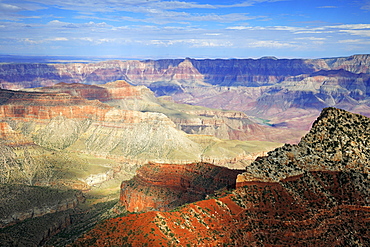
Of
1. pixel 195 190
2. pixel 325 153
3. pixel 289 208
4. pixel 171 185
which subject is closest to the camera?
pixel 289 208

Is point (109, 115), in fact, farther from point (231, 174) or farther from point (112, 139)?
point (231, 174)

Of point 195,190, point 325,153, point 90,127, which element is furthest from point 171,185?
point 90,127

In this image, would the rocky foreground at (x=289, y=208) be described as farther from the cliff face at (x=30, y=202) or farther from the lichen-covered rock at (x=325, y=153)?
the cliff face at (x=30, y=202)

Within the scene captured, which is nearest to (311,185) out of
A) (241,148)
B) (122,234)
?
(122,234)

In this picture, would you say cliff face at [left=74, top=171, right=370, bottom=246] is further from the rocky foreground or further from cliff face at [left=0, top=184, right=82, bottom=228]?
cliff face at [left=0, top=184, right=82, bottom=228]

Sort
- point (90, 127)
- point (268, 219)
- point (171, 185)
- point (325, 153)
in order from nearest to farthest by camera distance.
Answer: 1. point (268, 219)
2. point (325, 153)
3. point (171, 185)
4. point (90, 127)

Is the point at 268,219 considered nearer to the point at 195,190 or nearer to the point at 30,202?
the point at 195,190

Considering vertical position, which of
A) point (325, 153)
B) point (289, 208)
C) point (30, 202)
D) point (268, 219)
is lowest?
point (30, 202)

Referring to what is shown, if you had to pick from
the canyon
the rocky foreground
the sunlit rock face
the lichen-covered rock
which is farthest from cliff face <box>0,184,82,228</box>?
the lichen-covered rock
